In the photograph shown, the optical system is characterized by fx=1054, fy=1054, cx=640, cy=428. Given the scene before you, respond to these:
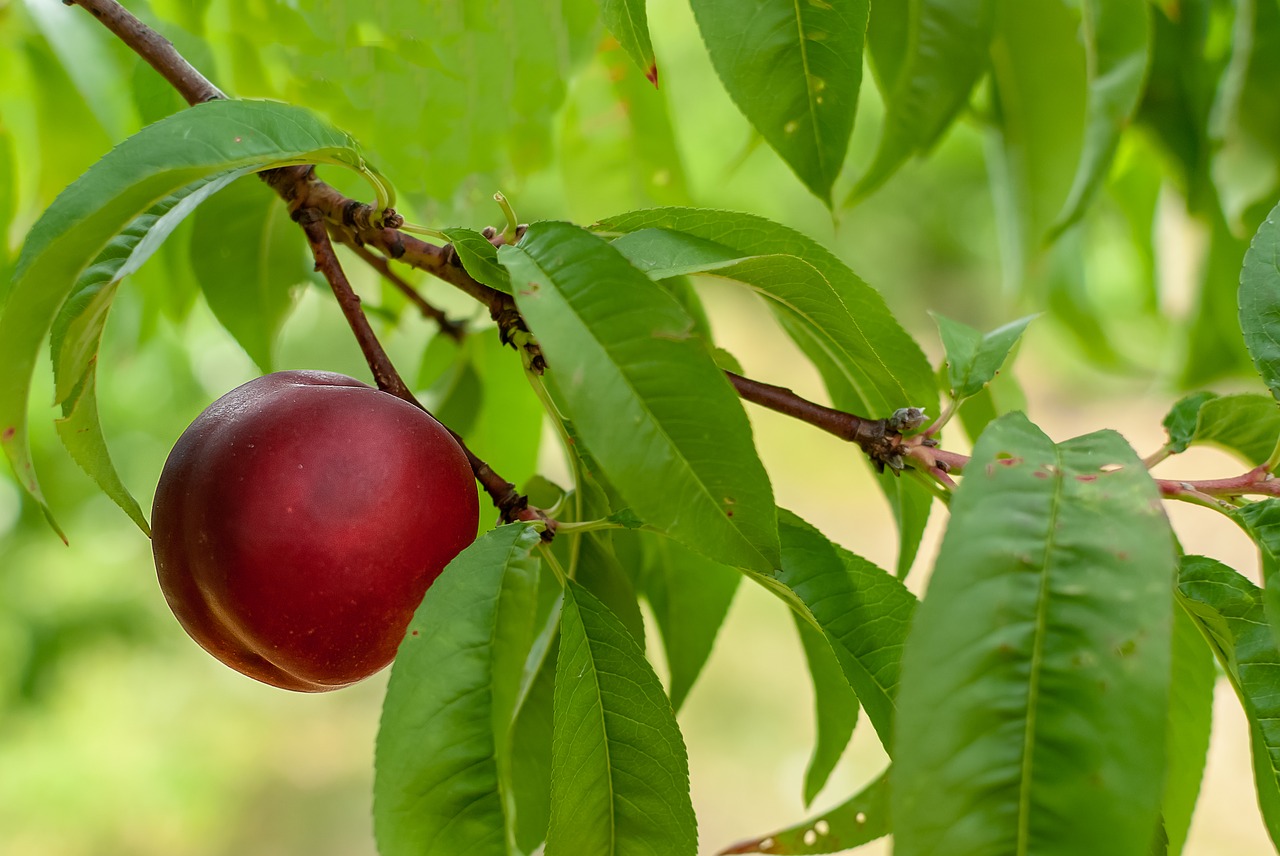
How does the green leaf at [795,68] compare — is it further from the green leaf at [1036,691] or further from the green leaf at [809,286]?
the green leaf at [1036,691]

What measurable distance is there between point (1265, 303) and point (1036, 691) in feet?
0.58

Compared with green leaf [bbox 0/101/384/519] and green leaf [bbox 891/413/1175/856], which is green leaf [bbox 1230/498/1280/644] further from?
green leaf [bbox 0/101/384/519]

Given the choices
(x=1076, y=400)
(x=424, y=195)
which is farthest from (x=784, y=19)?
(x=1076, y=400)

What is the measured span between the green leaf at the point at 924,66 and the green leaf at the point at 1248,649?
0.22 metres

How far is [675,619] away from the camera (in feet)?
1.48

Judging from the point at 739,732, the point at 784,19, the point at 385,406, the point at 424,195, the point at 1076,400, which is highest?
the point at 1076,400

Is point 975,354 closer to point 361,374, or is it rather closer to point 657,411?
point 657,411

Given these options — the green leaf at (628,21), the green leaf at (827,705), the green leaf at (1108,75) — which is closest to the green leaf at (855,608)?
the green leaf at (827,705)

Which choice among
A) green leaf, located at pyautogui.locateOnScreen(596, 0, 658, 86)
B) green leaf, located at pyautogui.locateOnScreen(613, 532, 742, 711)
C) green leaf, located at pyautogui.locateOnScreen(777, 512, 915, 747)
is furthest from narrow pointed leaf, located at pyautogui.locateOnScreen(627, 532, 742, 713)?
green leaf, located at pyautogui.locateOnScreen(596, 0, 658, 86)

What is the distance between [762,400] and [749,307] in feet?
10.8

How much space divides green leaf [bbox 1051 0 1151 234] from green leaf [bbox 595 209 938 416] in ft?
0.67

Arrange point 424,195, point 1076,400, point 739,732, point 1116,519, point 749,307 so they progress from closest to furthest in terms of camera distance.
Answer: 1. point 1116,519
2. point 424,195
3. point 739,732
4. point 1076,400
5. point 749,307

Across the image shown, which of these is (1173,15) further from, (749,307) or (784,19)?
(749,307)

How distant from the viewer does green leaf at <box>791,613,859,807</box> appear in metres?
0.38
